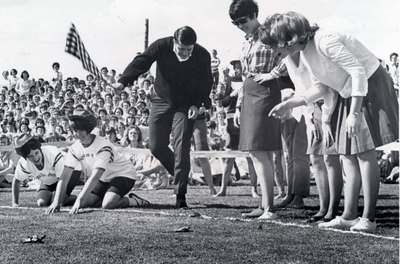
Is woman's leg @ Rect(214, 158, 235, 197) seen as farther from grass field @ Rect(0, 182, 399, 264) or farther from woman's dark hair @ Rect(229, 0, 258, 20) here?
woman's dark hair @ Rect(229, 0, 258, 20)

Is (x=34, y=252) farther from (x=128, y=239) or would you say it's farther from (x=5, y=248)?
(x=128, y=239)

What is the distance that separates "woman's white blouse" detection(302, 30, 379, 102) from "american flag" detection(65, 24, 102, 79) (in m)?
4.72

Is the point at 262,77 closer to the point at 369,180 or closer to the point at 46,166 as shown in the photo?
the point at 369,180

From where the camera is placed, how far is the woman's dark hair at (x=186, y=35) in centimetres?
670

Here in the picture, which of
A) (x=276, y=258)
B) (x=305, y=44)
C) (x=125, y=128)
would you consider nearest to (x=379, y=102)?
(x=305, y=44)

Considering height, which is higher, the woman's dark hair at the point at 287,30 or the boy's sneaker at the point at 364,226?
the woman's dark hair at the point at 287,30

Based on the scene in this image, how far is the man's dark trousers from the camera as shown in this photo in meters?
6.87

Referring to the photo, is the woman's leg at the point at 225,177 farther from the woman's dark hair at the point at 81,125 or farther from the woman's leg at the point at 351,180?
the woman's leg at the point at 351,180

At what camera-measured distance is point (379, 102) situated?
4.79 meters

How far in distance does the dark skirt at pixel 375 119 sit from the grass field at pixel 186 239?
61 cm

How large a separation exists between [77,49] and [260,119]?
411 centimetres

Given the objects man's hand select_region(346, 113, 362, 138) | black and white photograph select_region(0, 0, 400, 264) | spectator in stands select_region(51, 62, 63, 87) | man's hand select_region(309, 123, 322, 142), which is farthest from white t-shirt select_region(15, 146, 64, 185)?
spectator in stands select_region(51, 62, 63, 87)

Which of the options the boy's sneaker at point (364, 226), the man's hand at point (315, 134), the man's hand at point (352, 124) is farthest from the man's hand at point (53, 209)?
the man's hand at point (352, 124)

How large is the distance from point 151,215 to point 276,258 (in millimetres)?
2377
